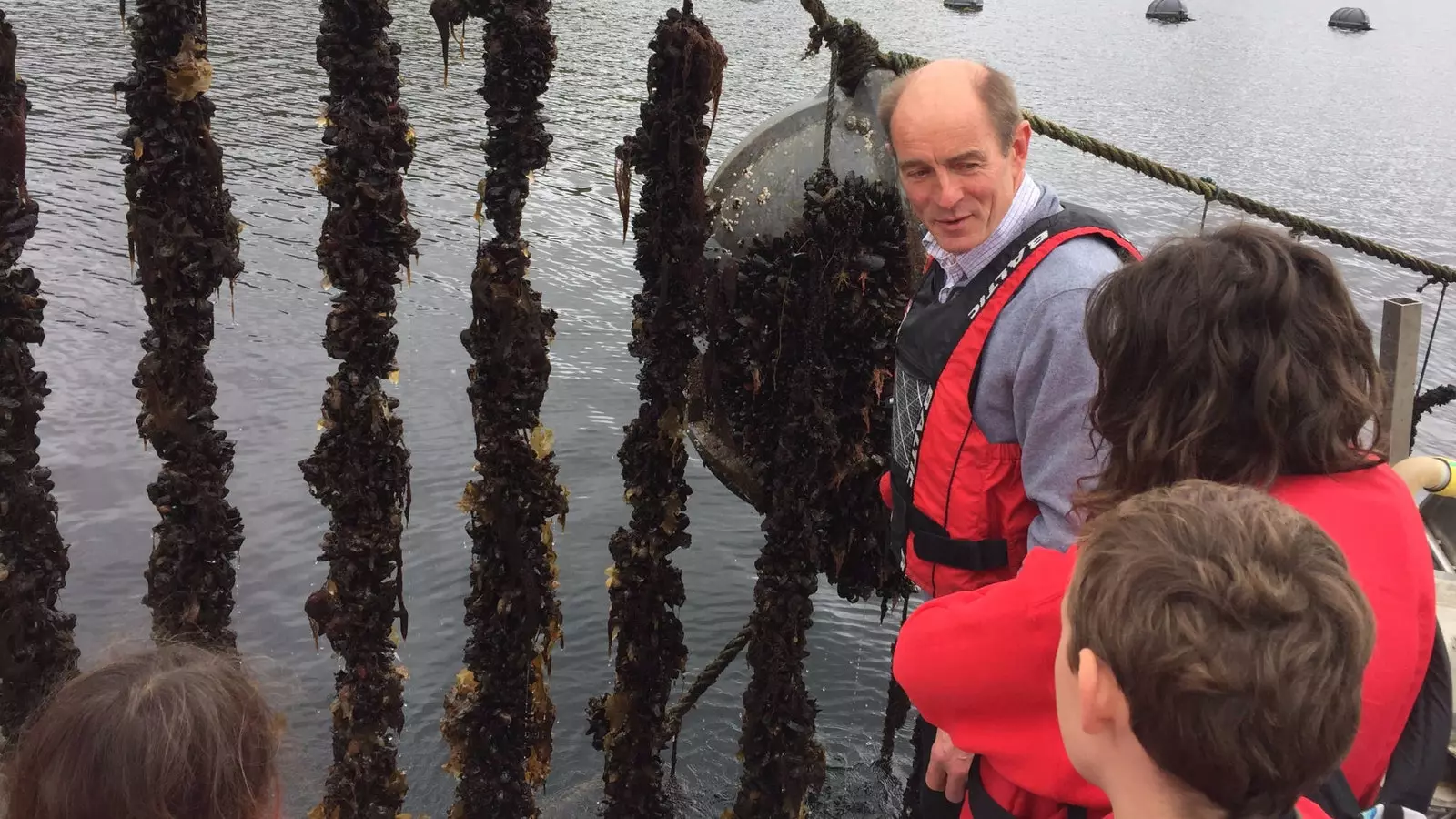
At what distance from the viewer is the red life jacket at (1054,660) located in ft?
6.04

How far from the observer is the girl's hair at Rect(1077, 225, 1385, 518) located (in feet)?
6.28

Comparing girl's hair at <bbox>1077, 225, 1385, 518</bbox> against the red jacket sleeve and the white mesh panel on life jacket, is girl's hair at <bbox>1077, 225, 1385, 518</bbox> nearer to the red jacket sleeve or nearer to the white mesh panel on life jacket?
the red jacket sleeve

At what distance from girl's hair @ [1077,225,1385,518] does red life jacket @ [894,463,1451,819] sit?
86 mm

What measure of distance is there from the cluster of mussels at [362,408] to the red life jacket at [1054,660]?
163cm

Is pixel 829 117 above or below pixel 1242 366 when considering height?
above

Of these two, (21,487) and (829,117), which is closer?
(21,487)

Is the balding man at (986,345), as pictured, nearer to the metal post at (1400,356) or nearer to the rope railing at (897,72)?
the rope railing at (897,72)

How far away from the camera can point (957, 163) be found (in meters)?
2.72

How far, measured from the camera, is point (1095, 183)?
1639 centimetres

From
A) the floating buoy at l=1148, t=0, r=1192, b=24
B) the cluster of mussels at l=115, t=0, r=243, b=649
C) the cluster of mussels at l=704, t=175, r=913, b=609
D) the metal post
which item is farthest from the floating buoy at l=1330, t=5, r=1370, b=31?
the cluster of mussels at l=115, t=0, r=243, b=649

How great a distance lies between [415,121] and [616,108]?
2859 mm

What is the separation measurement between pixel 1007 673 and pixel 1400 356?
3.83m

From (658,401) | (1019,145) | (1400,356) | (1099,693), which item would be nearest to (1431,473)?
(1400,356)

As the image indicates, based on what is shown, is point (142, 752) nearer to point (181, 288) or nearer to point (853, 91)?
point (181, 288)
